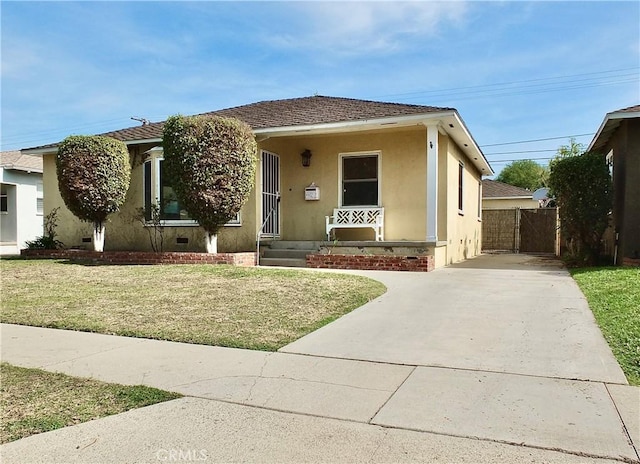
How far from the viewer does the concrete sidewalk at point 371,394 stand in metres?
2.81

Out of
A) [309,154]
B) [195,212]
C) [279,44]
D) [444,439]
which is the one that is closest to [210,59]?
[279,44]

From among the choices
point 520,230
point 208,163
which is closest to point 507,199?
point 520,230

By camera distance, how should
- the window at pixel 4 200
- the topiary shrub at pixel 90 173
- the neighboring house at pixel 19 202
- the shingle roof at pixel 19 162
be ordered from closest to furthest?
the topiary shrub at pixel 90 173 < the shingle roof at pixel 19 162 < the neighboring house at pixel 19 202 < the window at pixel 4 200

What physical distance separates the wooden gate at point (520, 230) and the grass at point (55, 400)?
19265mm

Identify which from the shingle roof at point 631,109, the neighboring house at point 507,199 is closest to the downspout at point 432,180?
the shingle roof at point 631,109

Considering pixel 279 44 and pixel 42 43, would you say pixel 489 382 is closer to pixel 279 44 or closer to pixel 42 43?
pixel 42 43

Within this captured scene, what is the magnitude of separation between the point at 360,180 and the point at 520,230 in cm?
1081

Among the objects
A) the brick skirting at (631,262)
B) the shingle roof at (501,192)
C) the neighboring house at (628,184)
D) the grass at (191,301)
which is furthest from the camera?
the shingle roof at (501,192)

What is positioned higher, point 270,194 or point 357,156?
point 357,156

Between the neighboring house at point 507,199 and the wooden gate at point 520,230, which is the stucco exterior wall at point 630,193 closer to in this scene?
the wooden gate at point 520,230

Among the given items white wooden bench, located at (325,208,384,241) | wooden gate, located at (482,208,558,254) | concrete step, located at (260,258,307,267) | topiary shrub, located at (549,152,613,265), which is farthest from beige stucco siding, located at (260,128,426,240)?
wooden gate, located at (482,208,558,254)

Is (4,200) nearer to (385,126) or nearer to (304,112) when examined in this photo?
(304,112)

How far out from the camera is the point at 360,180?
13.2 metres

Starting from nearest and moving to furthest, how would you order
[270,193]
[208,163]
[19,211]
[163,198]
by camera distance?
[208,163], [270,193], [163,198], [19,211]
